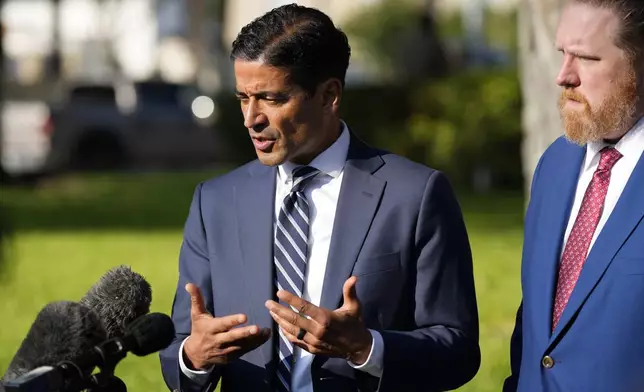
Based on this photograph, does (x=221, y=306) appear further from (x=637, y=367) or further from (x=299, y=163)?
(x=637, y=367)

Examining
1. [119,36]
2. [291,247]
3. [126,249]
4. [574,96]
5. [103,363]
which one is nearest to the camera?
[103,363]

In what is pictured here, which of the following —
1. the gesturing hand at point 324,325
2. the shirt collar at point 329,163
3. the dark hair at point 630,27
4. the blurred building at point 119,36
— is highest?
the dark hair at point 630,27

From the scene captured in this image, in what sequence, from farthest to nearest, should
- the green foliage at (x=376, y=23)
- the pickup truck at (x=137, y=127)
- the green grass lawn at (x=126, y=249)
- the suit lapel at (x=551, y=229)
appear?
the green foliage at (x=376, y=23), the pickup truck at (x=137, y=127), the green grass lawn at (x=126, y=249), the suit lapel at (x=551, y=229)

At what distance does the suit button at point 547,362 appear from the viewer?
385cm

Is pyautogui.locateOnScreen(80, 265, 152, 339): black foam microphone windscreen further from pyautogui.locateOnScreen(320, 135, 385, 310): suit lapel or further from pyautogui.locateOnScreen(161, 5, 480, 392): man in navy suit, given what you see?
pyautogui.locateOnScreen(320, 135, 385, 310): suit lapel

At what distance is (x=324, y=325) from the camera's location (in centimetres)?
363

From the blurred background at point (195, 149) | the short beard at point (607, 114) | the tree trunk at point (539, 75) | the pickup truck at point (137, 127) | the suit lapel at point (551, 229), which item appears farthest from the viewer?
the pickup truck at point (137, 127)

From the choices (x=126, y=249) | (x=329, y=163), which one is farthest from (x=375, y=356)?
(x=126, y=249)

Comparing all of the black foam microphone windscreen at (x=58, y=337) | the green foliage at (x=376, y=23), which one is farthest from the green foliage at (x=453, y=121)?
the black foam microphone windscreen at (x=58, y=337)

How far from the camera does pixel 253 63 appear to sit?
13.2 ft

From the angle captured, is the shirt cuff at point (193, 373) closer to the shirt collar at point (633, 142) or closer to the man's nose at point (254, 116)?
the man's nose at point (254, 116)

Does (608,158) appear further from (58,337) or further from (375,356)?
(58,337)

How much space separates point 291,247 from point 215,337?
0.45 meters

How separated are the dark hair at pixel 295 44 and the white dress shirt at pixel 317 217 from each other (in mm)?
231
